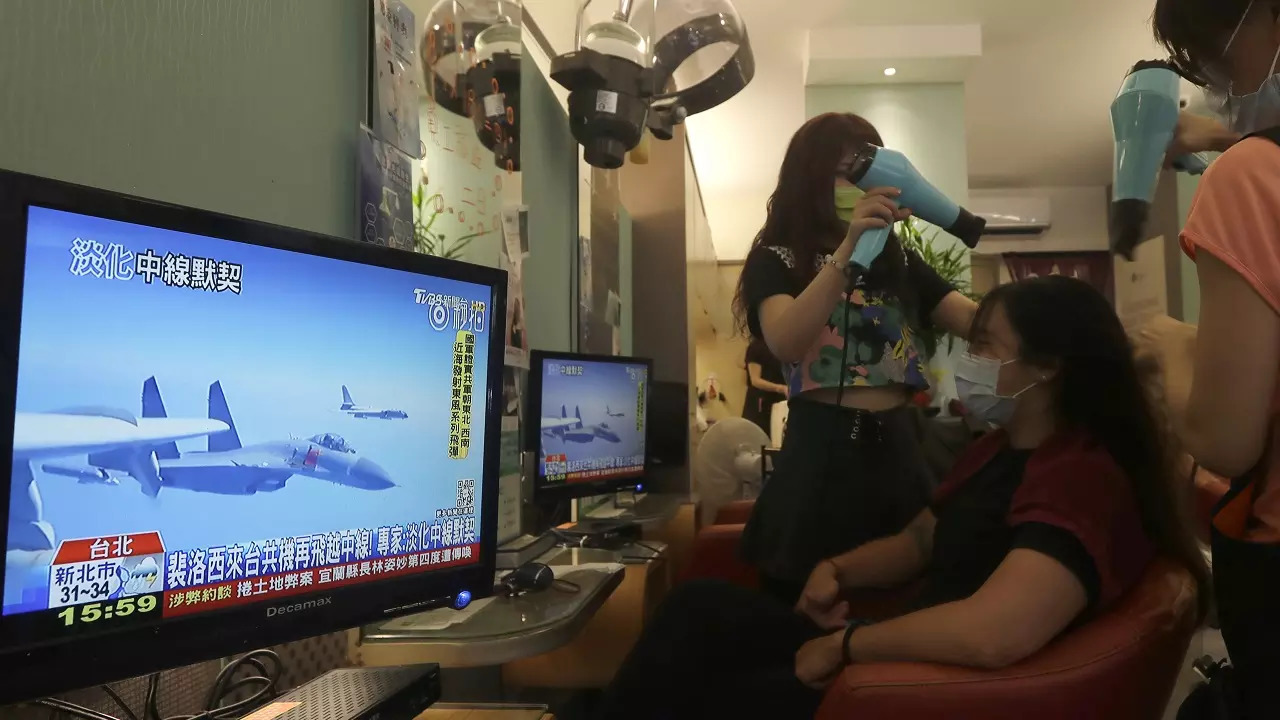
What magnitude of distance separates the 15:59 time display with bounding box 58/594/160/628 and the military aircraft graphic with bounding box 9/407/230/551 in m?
0.06

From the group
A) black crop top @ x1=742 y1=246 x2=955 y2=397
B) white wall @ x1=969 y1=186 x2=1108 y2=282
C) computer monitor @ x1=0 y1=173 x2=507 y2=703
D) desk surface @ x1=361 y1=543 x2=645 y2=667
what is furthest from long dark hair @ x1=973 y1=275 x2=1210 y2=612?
white wall @ x1=969 y1=186 x2=1108 y2=282

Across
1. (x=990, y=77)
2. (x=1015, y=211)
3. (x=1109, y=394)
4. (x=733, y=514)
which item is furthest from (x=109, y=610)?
(x=1015, y=211)

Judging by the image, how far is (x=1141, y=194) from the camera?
1131 millimetres

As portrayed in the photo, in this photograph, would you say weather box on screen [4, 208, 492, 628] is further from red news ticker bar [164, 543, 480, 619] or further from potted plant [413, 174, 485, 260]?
potted plant [413, 174, 485, 260]

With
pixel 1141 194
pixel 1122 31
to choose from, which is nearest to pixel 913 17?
pixel 1122 31

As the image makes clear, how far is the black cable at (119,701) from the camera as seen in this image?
0.77 m

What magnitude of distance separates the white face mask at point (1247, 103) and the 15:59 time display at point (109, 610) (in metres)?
1.21

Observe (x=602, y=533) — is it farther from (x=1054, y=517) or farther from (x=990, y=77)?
(x=990, y=77)

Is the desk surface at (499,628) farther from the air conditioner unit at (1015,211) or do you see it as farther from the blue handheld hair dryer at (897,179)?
the air conditioner unit at (1015,211)

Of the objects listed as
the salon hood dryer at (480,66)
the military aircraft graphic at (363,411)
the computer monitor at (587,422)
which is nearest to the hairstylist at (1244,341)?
the military aircraft graphic at (363,411)

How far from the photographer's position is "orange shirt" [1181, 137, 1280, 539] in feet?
2.55

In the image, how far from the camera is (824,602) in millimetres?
1383

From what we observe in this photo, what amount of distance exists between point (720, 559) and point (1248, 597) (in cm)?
133

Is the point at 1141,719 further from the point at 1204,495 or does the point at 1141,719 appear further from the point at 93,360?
the point at 93,360
